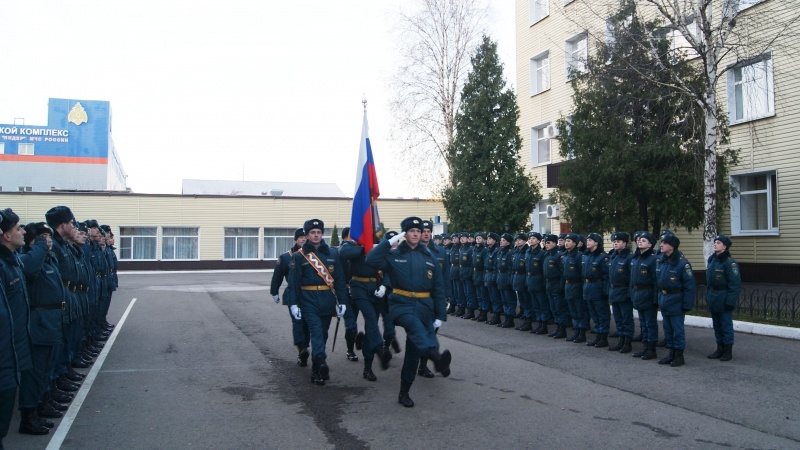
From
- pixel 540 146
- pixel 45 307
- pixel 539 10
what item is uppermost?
pixel 539 10

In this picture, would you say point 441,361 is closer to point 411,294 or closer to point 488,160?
point 411,294

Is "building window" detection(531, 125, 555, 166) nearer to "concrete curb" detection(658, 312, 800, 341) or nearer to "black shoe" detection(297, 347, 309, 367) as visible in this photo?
"concrete curb" detection(658, 312, 800, 341)

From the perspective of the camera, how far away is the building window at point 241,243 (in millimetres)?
43812

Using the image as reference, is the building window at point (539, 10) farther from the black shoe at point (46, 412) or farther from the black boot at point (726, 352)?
the black shoe at point (46, 412)

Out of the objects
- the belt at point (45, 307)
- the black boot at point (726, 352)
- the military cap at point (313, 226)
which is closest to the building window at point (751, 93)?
the black boot at point (726, 352)

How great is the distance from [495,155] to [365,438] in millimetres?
15653

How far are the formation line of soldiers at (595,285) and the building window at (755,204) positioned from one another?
847cm

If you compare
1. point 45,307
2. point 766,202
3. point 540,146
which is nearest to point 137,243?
point 540,146

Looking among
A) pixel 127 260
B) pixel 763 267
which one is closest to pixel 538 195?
pixel 763 267

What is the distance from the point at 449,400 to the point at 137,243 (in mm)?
39309

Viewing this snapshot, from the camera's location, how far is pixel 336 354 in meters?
10.3

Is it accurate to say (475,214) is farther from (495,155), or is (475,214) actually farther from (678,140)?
(678,140)

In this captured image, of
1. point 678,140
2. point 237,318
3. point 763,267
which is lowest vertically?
point 237,318

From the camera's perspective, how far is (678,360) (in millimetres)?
9164
